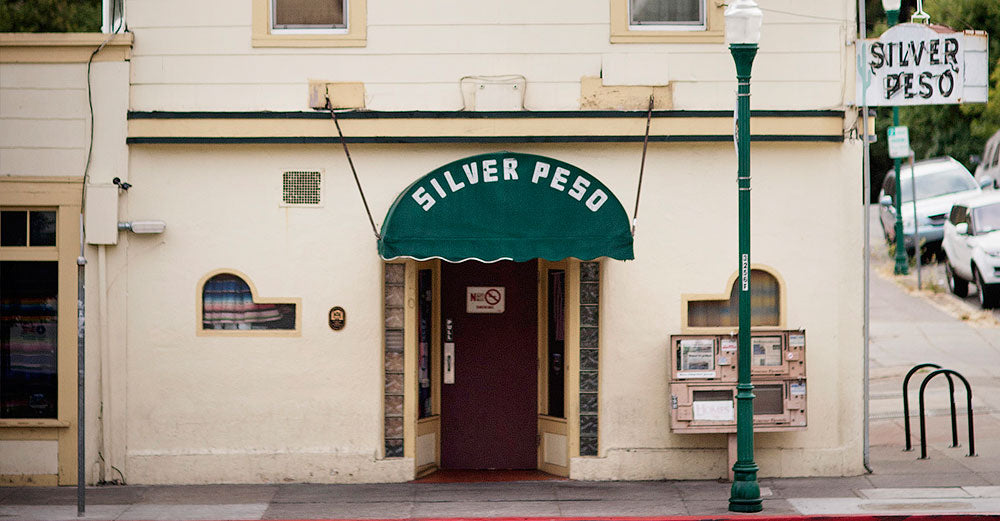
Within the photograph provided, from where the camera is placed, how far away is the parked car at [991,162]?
104 feet

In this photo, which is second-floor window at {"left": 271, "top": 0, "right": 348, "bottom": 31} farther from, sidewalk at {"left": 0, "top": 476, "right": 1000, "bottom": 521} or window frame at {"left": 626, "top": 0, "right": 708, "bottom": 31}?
sidewalk at {"left": 0, "top": 476, "right": 1000, "bottom": 521}

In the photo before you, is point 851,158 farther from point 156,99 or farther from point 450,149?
point 156,99

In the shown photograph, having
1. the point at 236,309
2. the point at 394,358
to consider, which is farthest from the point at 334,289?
the point at 236,309

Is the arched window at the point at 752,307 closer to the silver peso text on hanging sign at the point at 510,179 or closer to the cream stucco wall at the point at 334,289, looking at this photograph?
the cream stucco wall at the point at 334,289

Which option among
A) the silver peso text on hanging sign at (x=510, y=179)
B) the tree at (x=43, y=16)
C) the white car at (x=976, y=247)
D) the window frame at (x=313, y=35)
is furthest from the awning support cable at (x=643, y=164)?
the tree at (x=43, y=16)

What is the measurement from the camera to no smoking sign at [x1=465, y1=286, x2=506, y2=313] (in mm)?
13367

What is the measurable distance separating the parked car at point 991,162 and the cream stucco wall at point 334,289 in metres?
20.5

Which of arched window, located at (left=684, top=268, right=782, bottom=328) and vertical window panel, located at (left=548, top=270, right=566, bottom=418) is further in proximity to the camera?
vertical window panel, located at (left=548, top=270, right=566, bottom=418)

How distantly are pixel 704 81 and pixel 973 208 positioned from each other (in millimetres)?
13047

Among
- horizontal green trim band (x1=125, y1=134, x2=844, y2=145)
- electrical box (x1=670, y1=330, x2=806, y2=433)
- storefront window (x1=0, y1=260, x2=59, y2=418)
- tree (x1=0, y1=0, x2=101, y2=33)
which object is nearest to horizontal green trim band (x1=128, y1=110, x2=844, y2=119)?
horizontal green trim band (x1=125, y1=134, x2=844, y2=145)

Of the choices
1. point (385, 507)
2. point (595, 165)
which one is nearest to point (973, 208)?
point (595, 165)

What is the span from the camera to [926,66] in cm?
1261

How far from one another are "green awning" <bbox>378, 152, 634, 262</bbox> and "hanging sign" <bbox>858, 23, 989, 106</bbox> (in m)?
3.10

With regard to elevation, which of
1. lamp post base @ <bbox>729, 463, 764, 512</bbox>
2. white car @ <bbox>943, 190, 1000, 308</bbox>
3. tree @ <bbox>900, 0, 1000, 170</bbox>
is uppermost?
tree @ <bbox>900, 0, 1000, 170</bbox>
